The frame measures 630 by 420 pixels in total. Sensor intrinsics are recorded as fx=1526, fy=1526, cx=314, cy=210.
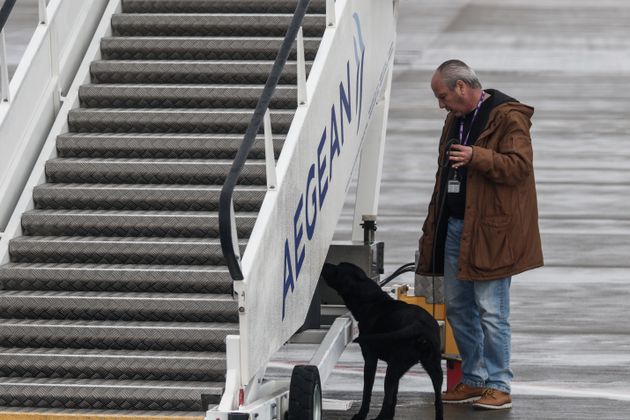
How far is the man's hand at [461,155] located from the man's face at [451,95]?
1.16 ft

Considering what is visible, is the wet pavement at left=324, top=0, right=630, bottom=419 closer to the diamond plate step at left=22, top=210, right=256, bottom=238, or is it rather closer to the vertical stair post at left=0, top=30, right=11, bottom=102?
the diamond plate step at left=22, top=210, right=256, bottom=238

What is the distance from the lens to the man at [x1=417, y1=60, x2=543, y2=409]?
8.91m

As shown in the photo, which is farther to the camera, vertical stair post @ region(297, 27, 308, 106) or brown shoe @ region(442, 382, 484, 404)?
brown shoe @ region(442, 382, 484, 404)

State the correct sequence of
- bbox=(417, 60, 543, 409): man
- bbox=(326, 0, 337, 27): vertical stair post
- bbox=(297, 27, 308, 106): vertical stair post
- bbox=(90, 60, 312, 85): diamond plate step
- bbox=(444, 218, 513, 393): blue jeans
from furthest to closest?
bbox=(90, 60, 312, 85): diamond plate step, bbox=(444, 218, 513, 393): blue jeans, bbox=(417, 60, 543, 409): man, bbox=(326, 0, 337, 27): vertical stair post, bbox=(297, 27, 308, 106): vertical stair post

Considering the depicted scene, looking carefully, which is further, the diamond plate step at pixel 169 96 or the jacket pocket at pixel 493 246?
the diamond plate step at pixel 169 96

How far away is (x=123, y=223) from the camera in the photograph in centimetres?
856

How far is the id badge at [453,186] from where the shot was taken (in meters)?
9.09

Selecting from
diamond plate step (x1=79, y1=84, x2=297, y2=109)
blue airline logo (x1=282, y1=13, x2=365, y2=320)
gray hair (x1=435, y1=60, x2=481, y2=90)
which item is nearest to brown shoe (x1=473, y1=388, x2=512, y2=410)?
blue airline logo (x1=282, y1=13, x2=365, y2=320)

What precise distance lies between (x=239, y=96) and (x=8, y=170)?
1458mm

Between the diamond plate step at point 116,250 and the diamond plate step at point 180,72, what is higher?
the diamond plate step at point 180,72

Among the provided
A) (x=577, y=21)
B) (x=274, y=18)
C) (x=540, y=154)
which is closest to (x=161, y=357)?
(x=274, y=18)

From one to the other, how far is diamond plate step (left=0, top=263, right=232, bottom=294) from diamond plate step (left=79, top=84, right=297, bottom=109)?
131cm

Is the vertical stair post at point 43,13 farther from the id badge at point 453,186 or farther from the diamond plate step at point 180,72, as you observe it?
the id badge at point 453,186

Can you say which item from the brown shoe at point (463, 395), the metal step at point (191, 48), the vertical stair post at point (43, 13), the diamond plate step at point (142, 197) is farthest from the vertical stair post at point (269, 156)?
the brown shoe at point (463, 395)
